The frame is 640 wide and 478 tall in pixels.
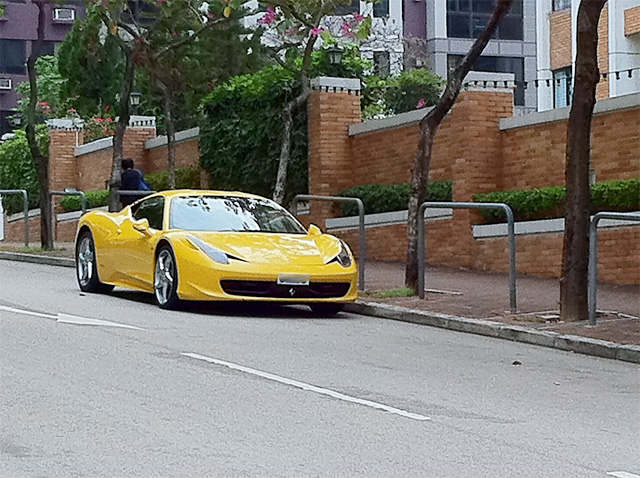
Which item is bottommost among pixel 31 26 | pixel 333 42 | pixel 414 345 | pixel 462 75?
pixel 414 345

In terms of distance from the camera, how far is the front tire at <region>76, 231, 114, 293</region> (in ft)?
52.2

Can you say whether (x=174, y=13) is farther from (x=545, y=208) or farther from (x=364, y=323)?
(x=364, y=323)

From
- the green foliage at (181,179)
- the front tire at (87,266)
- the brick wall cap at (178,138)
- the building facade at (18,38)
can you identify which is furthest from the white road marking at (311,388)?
the building facade at (18,38)

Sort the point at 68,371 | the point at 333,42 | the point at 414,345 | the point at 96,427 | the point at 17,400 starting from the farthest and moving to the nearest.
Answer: the point at 333,42
the point at 414,345
the point at 68,371
the point at 17,400
the point at 96,427

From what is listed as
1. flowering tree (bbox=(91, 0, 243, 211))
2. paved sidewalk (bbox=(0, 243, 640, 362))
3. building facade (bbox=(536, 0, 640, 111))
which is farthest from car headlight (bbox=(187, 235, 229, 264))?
building facade (bbox=(536, 0, 640, 111))

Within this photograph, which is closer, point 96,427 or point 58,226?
point 96,427

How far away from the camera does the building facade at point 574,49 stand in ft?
100

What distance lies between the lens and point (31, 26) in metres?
58.1

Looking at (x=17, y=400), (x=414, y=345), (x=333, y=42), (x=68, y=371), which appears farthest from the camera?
(x=333, y=42)

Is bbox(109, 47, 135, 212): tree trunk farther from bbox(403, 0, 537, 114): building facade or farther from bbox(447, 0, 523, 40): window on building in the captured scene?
bbox(447, 0, 523, 40): window on building

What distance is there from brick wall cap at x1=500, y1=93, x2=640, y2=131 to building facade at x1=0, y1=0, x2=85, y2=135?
40.1 meters

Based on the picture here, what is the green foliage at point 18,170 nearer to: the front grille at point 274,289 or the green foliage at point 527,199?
the green foliage at point 527,199

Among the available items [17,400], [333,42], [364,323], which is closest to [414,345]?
[364,323]

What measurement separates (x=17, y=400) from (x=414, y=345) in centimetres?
460
